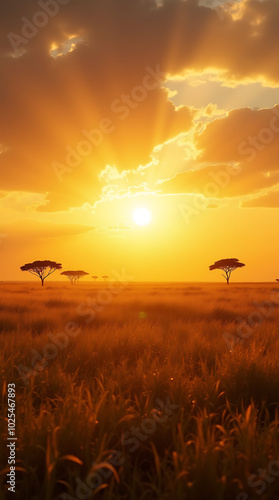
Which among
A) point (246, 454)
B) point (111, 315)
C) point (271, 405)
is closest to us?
point (246, 454)

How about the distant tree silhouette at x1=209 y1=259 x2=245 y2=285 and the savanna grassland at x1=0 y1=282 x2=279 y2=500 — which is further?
the distant tree silhouette at x1=209 y1=259 x2=245 y2=285

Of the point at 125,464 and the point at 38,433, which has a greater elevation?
the point at 38,433

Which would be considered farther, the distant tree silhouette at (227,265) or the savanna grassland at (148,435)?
the distant tree silhouette at (227,265)

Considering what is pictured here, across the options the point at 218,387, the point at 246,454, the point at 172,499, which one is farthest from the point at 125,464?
the point at 218,387

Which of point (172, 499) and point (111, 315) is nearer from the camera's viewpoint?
point (172, 499)

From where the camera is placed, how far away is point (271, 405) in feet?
13.5

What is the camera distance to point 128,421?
125 inches

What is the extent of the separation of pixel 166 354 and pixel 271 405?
2264 mm

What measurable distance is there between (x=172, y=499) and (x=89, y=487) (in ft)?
1.85

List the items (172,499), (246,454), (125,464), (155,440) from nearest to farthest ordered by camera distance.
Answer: (172,499)
(246,454)
(125,464)
(155,440)

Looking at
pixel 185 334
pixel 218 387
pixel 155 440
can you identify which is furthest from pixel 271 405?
pixel 185 334

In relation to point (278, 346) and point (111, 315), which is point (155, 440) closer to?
point (278, 346)

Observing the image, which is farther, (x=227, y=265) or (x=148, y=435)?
(x=227, y=265)

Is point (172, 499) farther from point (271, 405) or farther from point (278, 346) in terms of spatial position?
point (278, 346)
